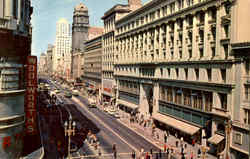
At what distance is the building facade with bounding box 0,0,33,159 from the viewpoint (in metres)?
23.8

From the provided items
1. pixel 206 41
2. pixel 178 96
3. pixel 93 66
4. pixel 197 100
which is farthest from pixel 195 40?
pixel 93 66

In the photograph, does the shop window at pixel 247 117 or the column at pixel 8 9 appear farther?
the shop window at pixel 247 117

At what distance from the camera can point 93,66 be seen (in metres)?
121

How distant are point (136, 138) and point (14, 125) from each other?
25430 mm

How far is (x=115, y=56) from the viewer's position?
87.3 m

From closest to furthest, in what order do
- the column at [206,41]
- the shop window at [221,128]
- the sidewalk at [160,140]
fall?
the shop window at [221,128]
the sidewalk at [160,140]
the column at [206,41]

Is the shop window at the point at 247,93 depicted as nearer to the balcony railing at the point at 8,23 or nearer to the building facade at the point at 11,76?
the building facade at the point at 11,76

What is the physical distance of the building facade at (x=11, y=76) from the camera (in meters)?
23.8

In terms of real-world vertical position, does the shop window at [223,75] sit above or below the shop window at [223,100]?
above

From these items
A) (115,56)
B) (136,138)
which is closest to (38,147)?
(136,138)

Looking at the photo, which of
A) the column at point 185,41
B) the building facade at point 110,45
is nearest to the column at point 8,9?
the column at point 185,41

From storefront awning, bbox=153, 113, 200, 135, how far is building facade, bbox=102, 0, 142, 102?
35.4 m

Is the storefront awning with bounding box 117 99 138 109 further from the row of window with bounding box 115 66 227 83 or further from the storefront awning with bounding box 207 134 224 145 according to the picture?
the storefront awning with bounding box 207 134 224 145

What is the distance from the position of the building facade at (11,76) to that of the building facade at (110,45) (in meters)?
61.6
